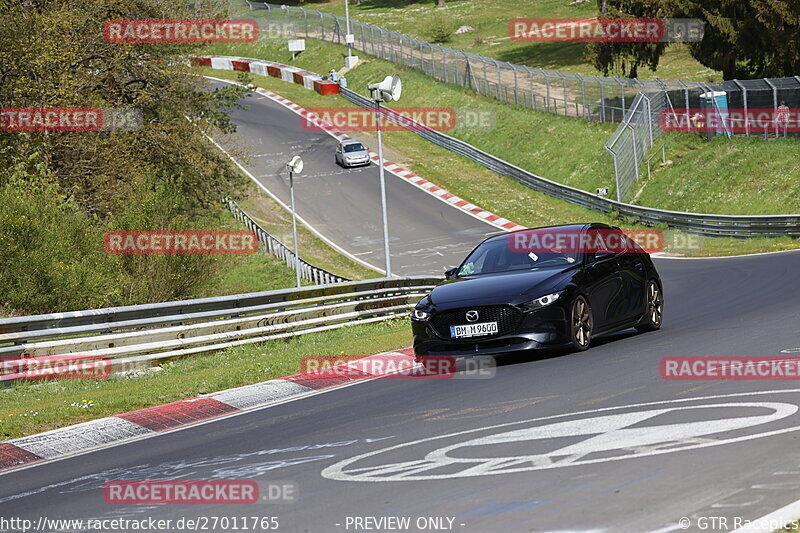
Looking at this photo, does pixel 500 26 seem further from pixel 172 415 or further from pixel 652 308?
pixel 172 415

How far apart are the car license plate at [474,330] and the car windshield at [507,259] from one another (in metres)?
1.38

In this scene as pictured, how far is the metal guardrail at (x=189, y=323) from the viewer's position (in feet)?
46.2

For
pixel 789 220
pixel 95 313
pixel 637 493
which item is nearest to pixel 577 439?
pixel 637 493

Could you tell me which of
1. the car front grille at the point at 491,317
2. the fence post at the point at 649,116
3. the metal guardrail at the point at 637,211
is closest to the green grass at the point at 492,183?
the metal guardrail at the point at 637,211

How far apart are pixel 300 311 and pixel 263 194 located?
30.0 meters

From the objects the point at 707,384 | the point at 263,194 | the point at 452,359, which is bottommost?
→ the point at 263,194

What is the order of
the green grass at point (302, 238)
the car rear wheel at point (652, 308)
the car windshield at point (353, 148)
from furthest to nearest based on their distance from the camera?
the car windshield at point (353, 148) → the green grass at point (302, 238) → the car rear wheel at point (652, 308)

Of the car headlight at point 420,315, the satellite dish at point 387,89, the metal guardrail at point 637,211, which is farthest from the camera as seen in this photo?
the metal guardrail at point 637,211

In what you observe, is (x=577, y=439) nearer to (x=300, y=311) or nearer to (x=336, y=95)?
(x=300, y=311)

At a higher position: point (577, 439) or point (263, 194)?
point (577, 439)

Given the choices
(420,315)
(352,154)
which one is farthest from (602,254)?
(352,154)

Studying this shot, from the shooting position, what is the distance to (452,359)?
498 inches

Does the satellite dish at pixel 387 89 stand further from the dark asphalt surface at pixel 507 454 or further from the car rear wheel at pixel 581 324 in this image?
the dark asphalt surface at pixel 507 454

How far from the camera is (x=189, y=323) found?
16.9 metres
